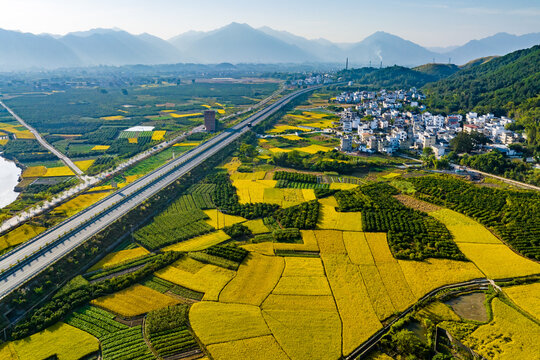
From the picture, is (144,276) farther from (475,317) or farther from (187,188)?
(475,317)

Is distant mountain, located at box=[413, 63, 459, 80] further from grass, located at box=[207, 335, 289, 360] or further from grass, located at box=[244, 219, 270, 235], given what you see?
grass, located at box=[207, 335, 289, 360]

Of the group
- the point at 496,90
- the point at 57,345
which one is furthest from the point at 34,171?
the point at 496,90

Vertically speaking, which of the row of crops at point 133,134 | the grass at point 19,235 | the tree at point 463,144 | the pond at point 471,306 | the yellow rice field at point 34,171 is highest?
the tree at point 463,144

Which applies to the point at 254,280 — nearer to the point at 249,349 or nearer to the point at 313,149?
the point at 249,349

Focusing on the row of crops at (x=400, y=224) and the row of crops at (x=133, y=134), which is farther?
the row of crops at (x=133, y=134)

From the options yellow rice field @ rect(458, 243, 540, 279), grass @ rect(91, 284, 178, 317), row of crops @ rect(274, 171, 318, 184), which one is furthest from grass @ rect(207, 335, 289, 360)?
row of crops @ rect(274, 171, 318, 184)

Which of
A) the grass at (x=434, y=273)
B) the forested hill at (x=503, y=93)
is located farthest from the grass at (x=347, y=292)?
the forested hill at (x=503, y=93)

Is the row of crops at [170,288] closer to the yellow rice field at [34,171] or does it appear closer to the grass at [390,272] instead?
the grass at [390,272]
